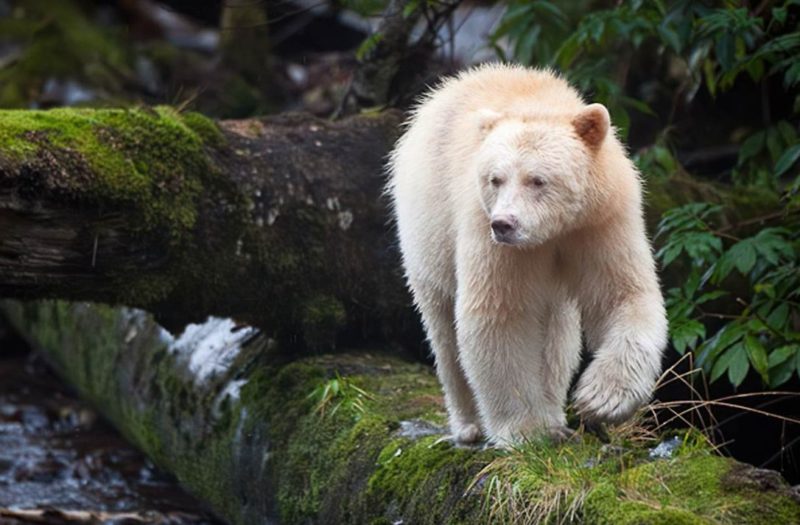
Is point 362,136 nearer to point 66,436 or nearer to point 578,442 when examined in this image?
point 578,442

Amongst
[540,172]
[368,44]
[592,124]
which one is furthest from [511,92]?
[368,44]

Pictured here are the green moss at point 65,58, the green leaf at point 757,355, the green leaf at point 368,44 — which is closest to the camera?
the green leaf at point 757,355

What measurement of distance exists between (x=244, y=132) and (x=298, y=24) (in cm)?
720

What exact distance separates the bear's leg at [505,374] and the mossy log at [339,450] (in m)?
0.16

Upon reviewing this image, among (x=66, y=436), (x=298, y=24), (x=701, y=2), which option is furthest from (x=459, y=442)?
(x=298, y=24)

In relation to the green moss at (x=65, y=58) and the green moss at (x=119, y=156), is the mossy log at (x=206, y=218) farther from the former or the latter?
the green moss at (x=65, y=58)

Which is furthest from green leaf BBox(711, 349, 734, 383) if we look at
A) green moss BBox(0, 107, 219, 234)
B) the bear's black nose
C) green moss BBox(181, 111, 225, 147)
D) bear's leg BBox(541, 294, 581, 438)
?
green moss BBox(181, 111, 225, 147)

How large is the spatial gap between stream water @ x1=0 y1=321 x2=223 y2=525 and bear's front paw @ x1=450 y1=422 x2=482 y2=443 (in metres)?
2.32

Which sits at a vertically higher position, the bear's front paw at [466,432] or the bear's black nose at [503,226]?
the bear's black nose at [503,226]

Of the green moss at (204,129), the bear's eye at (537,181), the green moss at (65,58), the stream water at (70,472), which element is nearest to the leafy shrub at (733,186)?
the bear's eye at (537,181)

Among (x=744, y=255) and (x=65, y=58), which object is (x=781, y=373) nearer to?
(x=744, y=255)

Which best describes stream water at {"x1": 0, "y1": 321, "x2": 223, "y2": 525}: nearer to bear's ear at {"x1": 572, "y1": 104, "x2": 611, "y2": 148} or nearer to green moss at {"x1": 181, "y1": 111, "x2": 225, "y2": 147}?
green moss at {"x1": 181, "y1": 111, "x2": 225, "y2": 147}

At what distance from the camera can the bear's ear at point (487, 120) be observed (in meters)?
4.68

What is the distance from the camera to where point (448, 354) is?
5.36 meters
